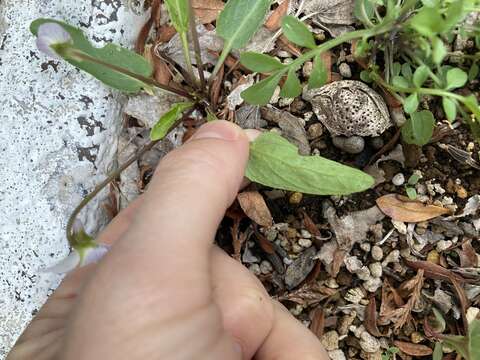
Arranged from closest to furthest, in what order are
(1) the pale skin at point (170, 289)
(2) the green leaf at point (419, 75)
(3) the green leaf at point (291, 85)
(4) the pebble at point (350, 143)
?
(1) the pale skin at point (170, 289) < (2) the green leaf at point (419, 75) < (3) the green leaf at point (291, 85) < (4) the pebble at point (350, 143)

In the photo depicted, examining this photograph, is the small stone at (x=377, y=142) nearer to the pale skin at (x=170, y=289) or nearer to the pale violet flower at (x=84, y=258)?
the pale skin at (x=170, y=289)

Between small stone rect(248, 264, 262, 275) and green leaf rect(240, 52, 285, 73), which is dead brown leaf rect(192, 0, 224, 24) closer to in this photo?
green leaf rect(240, 52, 285, 73)

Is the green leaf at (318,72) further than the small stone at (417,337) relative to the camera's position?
No

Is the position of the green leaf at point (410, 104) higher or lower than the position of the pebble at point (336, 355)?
higher

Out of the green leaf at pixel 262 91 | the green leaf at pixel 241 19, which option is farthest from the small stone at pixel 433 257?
the green leaf at pixel 241 19

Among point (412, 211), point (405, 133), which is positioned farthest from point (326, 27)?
point (412, 211)

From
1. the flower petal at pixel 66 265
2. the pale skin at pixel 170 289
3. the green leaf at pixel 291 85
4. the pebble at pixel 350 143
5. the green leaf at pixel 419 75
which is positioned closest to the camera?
the pale skin at pixel 170 289
